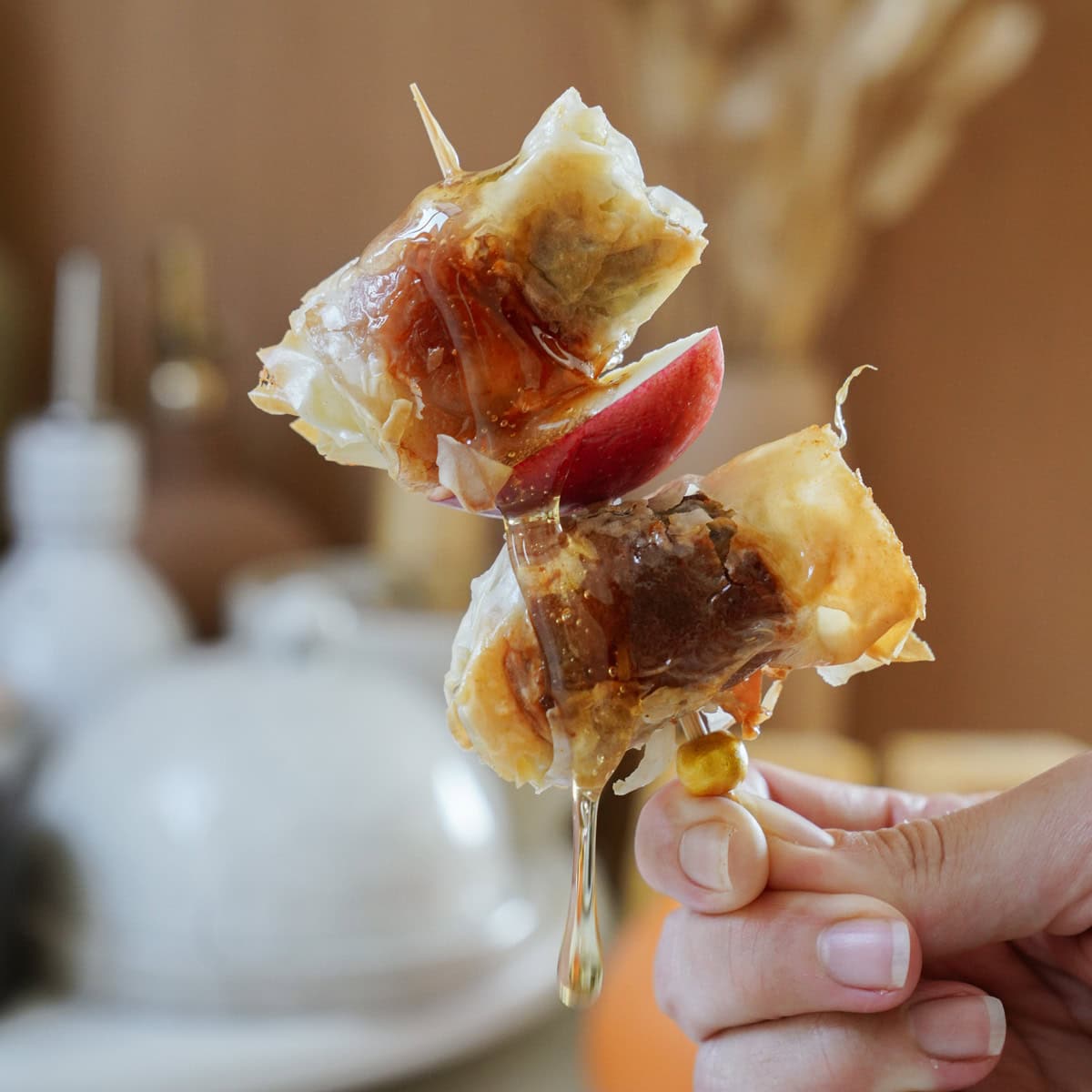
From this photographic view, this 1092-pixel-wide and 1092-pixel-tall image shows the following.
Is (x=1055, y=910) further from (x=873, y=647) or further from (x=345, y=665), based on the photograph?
(x=345, y=665)

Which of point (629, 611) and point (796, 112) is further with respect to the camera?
point (796, 112)

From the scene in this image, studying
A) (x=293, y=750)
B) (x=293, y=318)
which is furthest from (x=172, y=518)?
(x=293, y=318)

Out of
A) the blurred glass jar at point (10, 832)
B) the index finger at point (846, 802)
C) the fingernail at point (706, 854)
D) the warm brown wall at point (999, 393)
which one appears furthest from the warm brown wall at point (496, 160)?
the fingernail at point (706, 854)

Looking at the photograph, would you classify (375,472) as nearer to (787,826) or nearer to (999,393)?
(999,393)

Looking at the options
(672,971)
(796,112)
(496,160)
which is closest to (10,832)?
(672,971)

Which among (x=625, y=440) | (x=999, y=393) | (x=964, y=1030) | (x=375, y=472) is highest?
(x=375, y=472)
